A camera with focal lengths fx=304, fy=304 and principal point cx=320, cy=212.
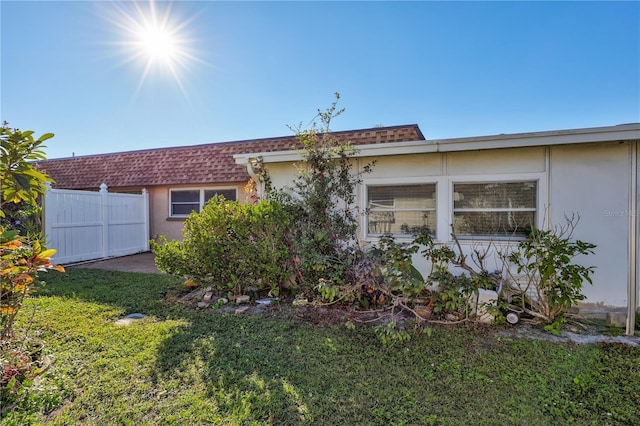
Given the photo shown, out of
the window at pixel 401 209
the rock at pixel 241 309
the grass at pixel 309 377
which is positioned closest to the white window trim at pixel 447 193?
the window at pixel 401 209

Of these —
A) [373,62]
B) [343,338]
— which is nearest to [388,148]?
[343,338]

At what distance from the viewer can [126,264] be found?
9.74 metres

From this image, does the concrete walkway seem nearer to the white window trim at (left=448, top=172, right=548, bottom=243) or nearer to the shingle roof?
the shingle roof

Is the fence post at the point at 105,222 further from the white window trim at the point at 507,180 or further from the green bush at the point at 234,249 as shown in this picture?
the white window trim at the point at 507,180

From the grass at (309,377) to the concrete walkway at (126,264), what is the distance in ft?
13.9

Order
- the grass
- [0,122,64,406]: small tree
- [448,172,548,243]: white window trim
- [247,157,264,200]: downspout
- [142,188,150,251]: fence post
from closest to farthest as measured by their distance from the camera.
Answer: the grass → [0,122,64,406]: small tree → [448,172,548,243]: white window trim → [247,157,264,200]: downspout → [142,188,150,251]: fence post

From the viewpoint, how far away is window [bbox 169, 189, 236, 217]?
1188 cm

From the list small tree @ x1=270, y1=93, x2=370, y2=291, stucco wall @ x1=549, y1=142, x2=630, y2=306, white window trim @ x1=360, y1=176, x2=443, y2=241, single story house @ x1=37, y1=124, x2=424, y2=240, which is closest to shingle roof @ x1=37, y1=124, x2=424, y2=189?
single story house @ x1=37, y1=124, x2=424, y2=240

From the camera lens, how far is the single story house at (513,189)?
5.16 metres

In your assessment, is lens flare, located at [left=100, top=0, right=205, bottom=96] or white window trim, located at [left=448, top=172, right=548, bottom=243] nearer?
white window trim, located at [left=448, top=172, right=548, bottom=243]

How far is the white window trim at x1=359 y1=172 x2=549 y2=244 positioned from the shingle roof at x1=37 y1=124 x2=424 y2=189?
3.84 m

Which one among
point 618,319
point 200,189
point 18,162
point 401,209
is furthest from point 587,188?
point 200,189

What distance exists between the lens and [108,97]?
345 inches

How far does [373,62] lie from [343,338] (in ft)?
27.3
